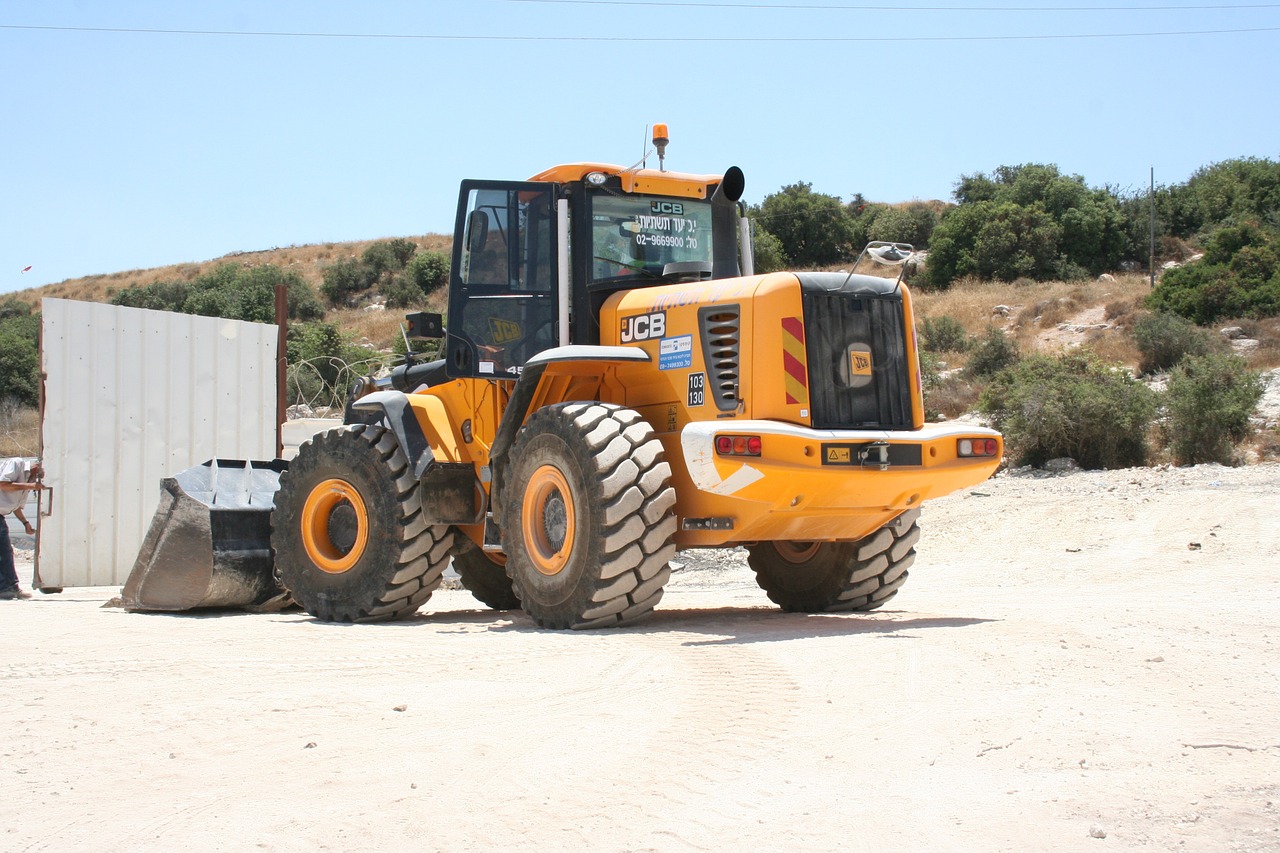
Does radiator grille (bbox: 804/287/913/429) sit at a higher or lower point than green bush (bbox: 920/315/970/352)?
lower

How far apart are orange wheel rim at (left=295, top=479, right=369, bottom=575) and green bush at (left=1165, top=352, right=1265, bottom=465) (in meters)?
13.3

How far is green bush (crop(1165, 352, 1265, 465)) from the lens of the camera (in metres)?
18.8

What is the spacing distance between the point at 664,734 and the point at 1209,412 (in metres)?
15.9

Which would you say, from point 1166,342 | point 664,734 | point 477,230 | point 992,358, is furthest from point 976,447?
point 992,358

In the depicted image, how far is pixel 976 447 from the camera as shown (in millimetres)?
8469

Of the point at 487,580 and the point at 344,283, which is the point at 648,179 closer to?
the point at 487,580

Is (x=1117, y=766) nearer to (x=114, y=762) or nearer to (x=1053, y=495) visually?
(x=114, y=762)

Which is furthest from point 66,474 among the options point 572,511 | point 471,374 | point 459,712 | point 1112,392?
point 1112,392

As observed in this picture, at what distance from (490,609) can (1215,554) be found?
7.25m

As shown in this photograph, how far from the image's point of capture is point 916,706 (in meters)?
5.53

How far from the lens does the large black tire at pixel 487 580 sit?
463 inches

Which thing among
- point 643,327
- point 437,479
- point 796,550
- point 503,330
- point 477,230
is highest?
point 477,230

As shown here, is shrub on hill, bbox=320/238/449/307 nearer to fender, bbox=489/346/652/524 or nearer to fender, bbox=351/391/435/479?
fender, bbox=351/391/435/479

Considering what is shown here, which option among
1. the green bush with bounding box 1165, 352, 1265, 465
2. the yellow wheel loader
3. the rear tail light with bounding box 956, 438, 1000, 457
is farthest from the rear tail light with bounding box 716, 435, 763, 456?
the green bush with bounding box 1165, 352, 1265, 465
